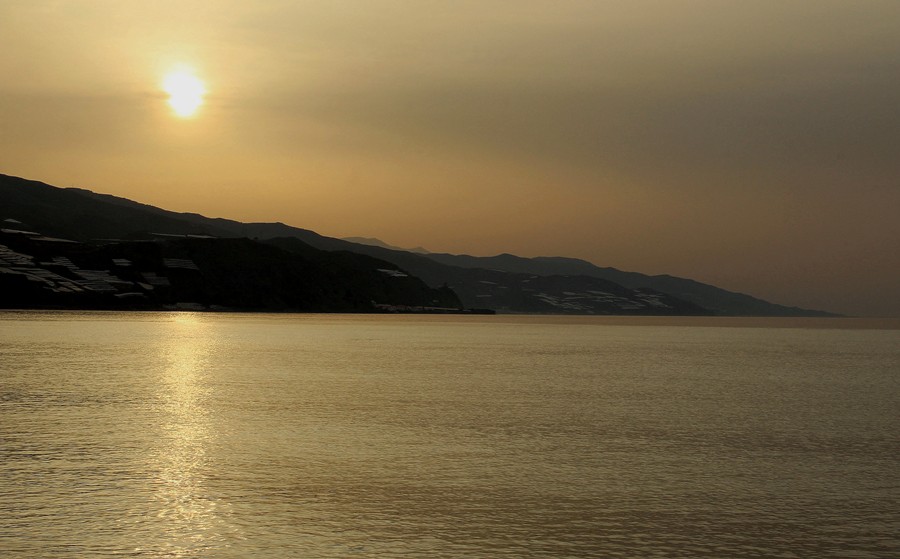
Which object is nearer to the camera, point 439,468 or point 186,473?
point 186,473

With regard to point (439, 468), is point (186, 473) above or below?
below

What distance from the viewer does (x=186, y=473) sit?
90.0 ft

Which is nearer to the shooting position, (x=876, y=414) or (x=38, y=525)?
(x=38, y=525)

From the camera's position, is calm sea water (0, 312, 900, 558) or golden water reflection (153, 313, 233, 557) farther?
calm sea water (0, 312, 900, 558)

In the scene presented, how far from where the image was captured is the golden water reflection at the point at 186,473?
65.4 feet

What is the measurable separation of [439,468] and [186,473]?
26.1ft

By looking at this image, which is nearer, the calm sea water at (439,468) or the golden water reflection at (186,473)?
the golden water reflection at (186,473)

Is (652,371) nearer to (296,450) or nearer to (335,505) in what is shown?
(296,450)

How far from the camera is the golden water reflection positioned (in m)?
19.9

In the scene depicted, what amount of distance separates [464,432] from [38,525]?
19.8 meters

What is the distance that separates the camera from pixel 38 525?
20.6 metres

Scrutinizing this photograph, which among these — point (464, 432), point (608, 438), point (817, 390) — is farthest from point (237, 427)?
point (817, 390)

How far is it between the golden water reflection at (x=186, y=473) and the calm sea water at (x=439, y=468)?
0.39 feet

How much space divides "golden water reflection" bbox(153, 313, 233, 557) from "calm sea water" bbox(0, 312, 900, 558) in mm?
119
